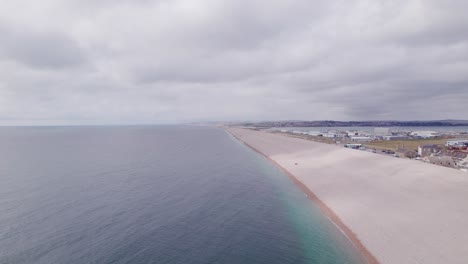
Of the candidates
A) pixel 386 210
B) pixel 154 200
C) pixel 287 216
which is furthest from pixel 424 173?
pixel 154 200

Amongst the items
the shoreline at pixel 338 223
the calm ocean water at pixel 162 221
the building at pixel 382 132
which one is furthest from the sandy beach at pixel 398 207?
the building at pixel 382 132

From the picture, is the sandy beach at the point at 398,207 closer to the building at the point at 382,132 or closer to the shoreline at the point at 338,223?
the shoreline at the point at 338,223

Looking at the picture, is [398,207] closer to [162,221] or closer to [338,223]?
[338,223]

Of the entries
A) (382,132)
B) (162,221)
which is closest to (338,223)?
(162,221)

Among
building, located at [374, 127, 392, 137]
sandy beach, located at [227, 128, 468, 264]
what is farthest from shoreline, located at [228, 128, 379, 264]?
building, located at [374, 127, 392, 137]

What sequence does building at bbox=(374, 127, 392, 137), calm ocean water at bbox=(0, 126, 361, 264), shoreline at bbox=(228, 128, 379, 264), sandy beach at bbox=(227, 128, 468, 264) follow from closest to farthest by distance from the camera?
sandy beach at bbox=(227, 128, 468, 264)
shoreline at bbox=(228, 128, 379, 264)
calm ocean water at bbox=(0, 126, 361, 264)
building at bbox=(374, 127, 392, 137)

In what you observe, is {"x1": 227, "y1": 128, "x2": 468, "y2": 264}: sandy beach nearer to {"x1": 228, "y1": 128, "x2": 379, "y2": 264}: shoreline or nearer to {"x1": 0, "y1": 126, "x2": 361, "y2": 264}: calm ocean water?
{"x1": 228, "y1": 128, "x2": 379, "y2": 264}: shoreline

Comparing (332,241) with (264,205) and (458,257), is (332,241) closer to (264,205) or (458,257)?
(458,257)

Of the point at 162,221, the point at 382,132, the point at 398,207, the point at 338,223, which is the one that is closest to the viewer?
the point at 338,223
